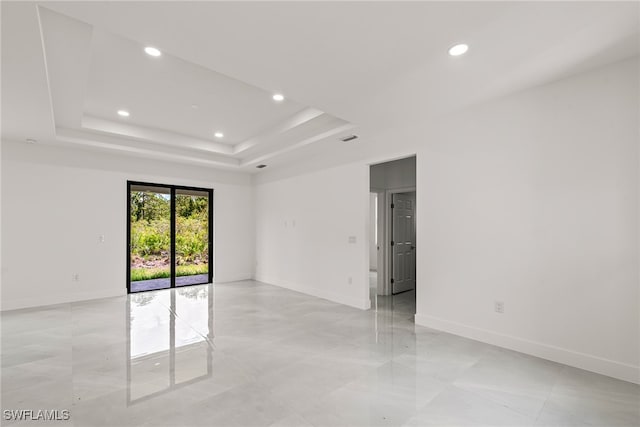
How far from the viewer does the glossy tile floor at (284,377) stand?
2.12m

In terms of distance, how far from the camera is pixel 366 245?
490cm

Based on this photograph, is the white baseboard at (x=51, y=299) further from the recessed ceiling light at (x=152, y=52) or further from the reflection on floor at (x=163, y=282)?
the recessed ceiling light at (x=152, y=52)

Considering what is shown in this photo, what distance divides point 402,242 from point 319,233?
1.78 m

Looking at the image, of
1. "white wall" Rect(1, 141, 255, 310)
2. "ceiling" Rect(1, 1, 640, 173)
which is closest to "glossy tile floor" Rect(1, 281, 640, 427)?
"white wall" Rect(1, 141, 255, 310)

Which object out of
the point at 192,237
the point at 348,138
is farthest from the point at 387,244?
the point at 192,237

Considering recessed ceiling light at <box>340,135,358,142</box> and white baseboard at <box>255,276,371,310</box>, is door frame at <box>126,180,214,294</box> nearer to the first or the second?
white baseboard at <box>255,276,371,310</box>

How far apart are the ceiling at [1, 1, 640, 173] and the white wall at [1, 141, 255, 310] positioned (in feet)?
2.67

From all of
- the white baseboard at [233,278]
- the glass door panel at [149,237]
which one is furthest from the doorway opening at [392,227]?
the glass door panel at [149,237]

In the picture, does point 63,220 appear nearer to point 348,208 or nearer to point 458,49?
point 348,208

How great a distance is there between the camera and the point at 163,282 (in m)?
6.75

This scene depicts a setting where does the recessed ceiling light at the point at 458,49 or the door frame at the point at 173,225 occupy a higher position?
the recessed ceiling light at the point at 458,49

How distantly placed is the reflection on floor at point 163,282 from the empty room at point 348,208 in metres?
0.54

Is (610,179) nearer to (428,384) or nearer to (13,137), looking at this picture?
(428,384)

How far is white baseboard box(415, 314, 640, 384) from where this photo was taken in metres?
2.59
